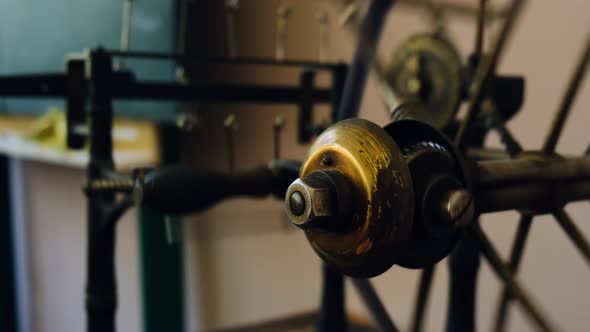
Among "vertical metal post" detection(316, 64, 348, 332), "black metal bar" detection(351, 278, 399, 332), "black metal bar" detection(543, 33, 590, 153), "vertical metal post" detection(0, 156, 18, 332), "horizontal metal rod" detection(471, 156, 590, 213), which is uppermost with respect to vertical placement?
"black metal bar" detection(543, 33, 590, 153)

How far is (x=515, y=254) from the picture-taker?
0.52 meters

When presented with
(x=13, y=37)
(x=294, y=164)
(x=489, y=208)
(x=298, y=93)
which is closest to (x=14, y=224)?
(x=13, y=37)

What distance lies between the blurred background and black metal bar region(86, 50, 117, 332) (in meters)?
0.36

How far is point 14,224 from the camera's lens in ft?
5.56

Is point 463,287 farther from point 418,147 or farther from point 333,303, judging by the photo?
point 418,147

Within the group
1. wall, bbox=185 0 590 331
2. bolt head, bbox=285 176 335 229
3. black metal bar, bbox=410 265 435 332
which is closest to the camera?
bolt head, bbox=285 176 335 229

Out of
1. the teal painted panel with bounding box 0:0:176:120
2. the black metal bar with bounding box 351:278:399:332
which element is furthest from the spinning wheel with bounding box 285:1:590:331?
the teal painted panel with bounding box 0:0:176:120

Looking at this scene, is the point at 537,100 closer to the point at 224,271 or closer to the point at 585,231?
the point at 585,231

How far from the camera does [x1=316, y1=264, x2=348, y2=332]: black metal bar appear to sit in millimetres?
720

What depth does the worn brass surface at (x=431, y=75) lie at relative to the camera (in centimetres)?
64

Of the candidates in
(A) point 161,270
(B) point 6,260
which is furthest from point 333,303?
(B) point 6,260

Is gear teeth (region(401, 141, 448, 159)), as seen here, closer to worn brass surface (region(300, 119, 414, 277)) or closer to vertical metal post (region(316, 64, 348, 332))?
worn brass surface (region(300, 119, 414, 277))

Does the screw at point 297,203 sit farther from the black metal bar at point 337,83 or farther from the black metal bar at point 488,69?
the black metal bar at point 337,83

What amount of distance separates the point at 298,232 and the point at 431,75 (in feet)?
2.97
